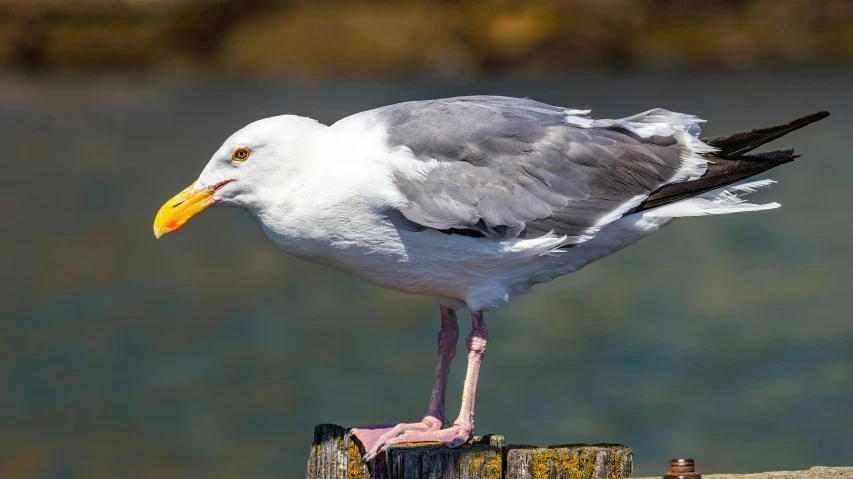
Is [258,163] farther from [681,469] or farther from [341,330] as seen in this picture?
[341,330]

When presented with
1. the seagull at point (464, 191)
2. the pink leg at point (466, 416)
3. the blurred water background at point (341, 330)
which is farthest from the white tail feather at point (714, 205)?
the blurred water background at point (341, 330)

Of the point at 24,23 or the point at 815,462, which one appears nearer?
the point at 815,462

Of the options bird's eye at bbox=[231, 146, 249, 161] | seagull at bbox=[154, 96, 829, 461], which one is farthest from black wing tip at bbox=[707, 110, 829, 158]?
bird's eye at bbox=[231, 146, 249, 161]

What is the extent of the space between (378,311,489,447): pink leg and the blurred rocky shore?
26499 millimetres

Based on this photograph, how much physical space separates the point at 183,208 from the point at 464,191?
4.16 ft

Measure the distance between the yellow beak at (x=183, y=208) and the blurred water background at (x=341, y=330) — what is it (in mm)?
6751

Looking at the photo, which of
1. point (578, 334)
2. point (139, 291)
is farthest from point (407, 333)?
point (139, 291)

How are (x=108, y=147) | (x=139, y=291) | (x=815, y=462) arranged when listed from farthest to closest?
(x=108, y=147) → (x=139, y=291) → (x=815, y=462)

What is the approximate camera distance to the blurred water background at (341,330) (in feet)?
42.7

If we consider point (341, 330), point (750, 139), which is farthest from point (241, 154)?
point (341, 330)

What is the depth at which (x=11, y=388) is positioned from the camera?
47.8ft

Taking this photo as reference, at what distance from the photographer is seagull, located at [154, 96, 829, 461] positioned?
5473mm

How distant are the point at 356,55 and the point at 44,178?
1343cm

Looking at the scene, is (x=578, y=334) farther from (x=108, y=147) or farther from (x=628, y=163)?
(x=108, y=147)
